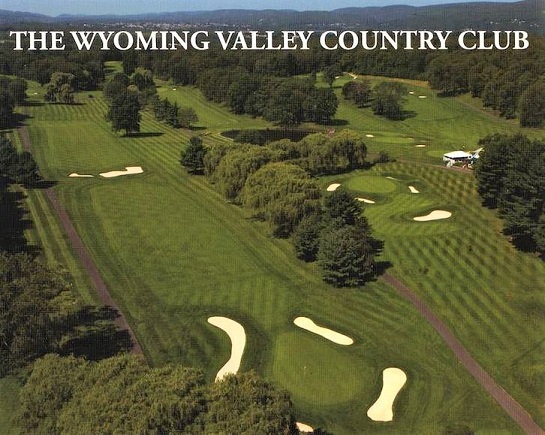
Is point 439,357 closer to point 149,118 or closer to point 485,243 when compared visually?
point 485,243

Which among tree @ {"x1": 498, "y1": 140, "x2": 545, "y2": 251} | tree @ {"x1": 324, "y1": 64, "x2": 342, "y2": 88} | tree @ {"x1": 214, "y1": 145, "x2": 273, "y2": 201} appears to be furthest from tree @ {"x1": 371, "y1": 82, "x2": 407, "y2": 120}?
tree @ {"x1": 498, "y1": 140, "x2": 545, "y2": 251}

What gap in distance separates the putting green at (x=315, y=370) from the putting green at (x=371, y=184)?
35.2 m

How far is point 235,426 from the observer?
21250mm

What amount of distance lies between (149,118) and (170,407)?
349ft

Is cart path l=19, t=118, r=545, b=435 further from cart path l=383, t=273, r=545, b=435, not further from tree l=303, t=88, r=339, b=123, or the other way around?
tree l=303, t=88, r=339, b=123

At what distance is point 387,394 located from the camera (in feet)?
109

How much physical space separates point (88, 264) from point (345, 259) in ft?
75.5

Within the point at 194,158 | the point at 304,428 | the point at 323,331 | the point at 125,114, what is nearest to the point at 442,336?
the point at 323,331

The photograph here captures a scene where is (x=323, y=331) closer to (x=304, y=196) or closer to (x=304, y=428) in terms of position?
(x=304, y=428)

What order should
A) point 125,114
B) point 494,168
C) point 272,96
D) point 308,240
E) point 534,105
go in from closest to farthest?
point 308,240 → point 494,168 → point 125,114 → point 534,105 → point 272,96

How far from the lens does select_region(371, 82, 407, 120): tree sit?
396 feet

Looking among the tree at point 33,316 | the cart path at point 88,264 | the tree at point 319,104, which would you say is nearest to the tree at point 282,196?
the cart path at point 88,264

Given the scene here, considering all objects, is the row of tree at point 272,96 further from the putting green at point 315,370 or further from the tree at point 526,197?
the putting green at point 315,370

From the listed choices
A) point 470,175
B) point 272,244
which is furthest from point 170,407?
point 470,175
